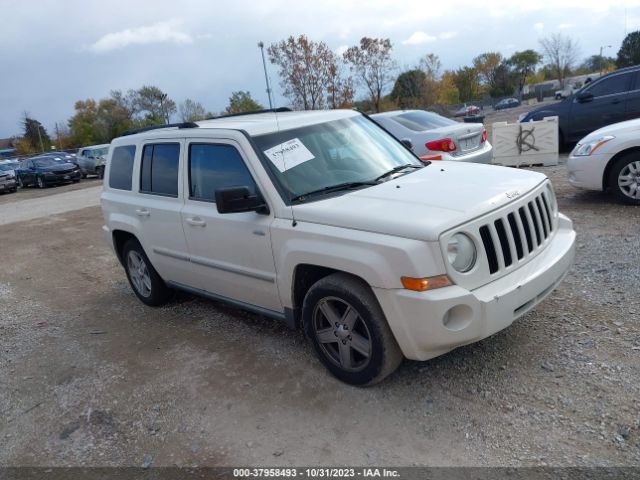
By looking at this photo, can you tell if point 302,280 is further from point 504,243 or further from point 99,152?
point 99,152

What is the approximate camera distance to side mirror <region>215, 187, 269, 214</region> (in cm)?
365

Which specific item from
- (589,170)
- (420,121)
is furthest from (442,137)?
(589,170)

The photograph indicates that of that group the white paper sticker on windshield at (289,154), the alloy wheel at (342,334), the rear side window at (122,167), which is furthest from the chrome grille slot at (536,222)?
the rear side window at (122,167)

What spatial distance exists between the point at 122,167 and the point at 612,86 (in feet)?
32.7

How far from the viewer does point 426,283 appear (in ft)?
10.1

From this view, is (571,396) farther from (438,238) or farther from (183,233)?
(183,233)

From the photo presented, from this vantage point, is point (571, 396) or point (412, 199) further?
point (412, 199)

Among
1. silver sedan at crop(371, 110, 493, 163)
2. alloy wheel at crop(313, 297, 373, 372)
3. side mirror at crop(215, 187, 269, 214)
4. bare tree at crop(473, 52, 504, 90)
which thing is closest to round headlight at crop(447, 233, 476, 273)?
alloy wheel at crop(313, 297, 373, 372)

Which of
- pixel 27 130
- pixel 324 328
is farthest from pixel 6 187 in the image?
pixel 27 130

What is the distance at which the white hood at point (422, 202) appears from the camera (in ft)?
10.5

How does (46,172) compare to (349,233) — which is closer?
(349,233)

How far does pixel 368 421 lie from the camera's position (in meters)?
3.34

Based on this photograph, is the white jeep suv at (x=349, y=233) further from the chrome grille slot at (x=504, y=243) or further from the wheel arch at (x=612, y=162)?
the wheel arch at (x=612, y=162)

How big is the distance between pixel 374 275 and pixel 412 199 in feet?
2.13
